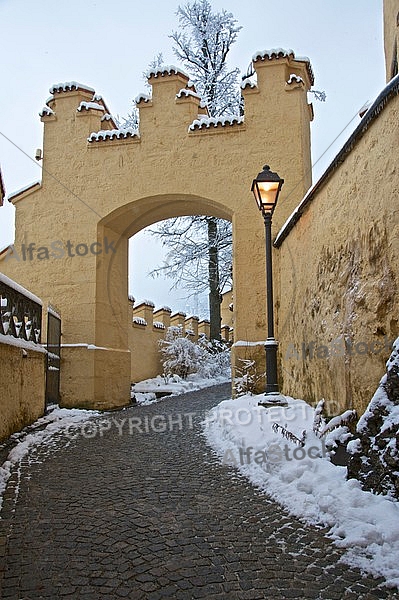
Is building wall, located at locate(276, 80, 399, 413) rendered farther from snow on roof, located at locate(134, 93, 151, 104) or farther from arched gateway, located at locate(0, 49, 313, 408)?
snow on roof, located at locate(134, 93, 151, 104)

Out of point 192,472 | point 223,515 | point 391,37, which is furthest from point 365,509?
point 391,37

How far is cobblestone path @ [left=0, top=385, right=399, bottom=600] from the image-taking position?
2395 mm

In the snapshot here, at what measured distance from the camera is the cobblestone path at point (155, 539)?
2395mm

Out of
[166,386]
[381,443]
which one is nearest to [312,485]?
[381,443]

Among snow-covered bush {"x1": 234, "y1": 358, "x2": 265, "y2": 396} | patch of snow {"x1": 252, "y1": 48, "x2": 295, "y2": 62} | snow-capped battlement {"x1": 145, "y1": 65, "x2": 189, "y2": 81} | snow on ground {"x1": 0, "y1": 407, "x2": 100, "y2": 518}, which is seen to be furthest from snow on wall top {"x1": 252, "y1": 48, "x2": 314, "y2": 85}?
snow on ground {"x1": 0, "y1": 407, "x2": 100, "y2": 518}

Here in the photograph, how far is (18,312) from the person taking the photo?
703 centimetres

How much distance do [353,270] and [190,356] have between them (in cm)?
1263

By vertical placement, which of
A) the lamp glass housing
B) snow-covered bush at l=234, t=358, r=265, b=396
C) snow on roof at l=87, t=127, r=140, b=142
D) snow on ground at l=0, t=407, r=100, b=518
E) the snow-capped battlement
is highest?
the snow-capped battlement

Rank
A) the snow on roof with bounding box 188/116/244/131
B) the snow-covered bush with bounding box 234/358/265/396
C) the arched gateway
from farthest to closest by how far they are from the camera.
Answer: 1. the snow on roof with bounding box 188/116/244/131
2. the arched gateway
3. the snow-covered bush with bounding box 234/358/265/396

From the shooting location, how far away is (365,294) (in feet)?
14.0

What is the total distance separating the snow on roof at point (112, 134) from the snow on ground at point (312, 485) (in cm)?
685

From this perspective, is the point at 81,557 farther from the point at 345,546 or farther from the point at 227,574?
the point at 345,546

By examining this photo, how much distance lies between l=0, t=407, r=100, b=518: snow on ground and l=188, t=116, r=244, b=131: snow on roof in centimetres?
585

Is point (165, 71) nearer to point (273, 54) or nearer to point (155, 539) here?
point (273, 54)
